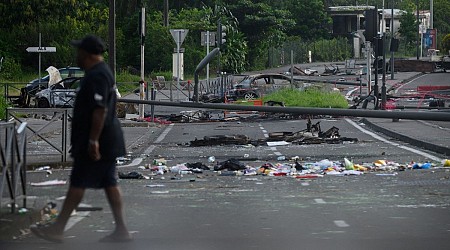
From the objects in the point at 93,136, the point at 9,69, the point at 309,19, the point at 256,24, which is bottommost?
the point at 93,136

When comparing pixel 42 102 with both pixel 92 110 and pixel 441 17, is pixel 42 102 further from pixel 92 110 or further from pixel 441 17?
pixel 441 17

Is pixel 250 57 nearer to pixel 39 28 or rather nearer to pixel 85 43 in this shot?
pixel 39 28

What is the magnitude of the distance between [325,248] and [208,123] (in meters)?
27.1

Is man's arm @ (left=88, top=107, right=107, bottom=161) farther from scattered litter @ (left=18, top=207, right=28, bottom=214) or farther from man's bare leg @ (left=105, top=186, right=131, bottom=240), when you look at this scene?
scattered litter @ (left=18, top=207, right=28, bottom=214)

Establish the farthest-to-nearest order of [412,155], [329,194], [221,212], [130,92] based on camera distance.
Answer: [130,92] < [412,155] < [329,194] < [221,212]

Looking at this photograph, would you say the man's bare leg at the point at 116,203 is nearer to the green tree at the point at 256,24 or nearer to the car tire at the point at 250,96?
the car tire at the point at 250,96

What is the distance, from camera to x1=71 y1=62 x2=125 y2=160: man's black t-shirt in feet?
32.2

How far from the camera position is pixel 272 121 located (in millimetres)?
37969

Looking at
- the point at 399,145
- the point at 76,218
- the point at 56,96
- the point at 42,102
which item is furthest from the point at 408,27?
the point at 76,218

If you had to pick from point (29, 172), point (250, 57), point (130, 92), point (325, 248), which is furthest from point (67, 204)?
point (250, 57)

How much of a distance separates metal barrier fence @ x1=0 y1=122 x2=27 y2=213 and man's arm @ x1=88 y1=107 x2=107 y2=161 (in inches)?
80.1

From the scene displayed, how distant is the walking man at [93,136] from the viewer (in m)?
9.83

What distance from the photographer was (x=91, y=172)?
32.9 ft

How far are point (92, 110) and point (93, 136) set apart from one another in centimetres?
23
